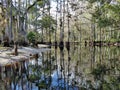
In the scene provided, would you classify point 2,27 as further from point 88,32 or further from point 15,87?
point 88,32

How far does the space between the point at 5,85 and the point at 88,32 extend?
9628 cm

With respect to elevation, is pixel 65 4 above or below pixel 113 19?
above

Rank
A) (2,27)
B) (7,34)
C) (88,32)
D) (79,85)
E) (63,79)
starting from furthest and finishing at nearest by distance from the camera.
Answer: (88,32) < (2,27) < (7,34) < (63,79) < (79,85)

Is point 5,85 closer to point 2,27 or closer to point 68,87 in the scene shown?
point 68,87

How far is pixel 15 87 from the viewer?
1220cm

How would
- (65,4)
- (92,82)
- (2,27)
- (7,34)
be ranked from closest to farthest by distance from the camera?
(92,82) → (7,34) → (2,27) → (65,4)

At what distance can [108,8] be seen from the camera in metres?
48.3

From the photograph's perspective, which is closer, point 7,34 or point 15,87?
point 15,87

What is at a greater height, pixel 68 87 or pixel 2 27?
pixel 2 27

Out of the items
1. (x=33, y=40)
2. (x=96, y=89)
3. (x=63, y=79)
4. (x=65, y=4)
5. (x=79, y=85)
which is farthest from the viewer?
(x=65, y=4)

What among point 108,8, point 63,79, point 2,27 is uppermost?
point 108,8

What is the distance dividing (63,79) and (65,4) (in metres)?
51.3

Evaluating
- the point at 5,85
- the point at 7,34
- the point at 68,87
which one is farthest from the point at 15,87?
the point at 7,34

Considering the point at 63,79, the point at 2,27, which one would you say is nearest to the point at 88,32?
the point at 2,27
